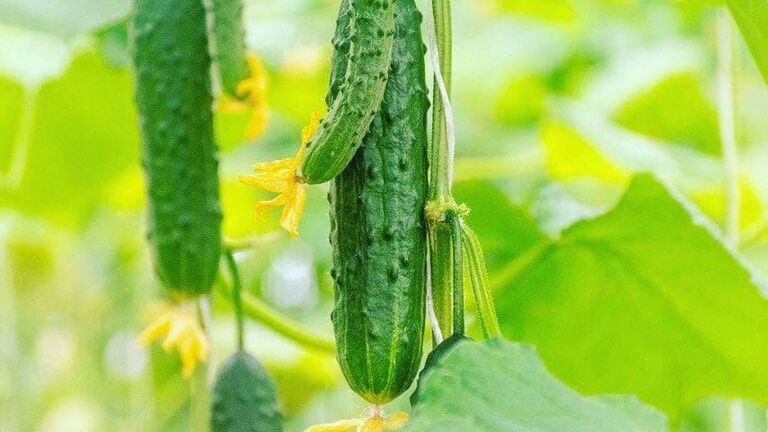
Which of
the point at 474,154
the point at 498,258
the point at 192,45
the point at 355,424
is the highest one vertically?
the point at 192,45

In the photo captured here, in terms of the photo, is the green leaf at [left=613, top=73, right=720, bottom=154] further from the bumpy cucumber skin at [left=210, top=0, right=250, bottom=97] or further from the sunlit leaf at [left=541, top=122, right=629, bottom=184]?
the bumpy cucumber skin at [left=210, top=0, right=250, bottom=97]

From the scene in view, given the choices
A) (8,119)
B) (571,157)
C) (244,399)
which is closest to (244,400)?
(244,399)

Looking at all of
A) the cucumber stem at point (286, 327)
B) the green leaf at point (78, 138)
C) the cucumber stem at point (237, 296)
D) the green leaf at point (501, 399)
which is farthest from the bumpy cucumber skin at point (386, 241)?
the green leaf at point (78, 138)

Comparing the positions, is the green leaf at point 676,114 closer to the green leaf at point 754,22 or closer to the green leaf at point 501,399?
the green leaf at point 754,22

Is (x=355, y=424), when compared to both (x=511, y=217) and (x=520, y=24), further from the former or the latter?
(x=520, y=24)

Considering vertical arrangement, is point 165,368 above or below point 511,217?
below

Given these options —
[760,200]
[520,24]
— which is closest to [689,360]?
[760,200]

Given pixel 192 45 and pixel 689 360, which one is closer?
pixel 192 45

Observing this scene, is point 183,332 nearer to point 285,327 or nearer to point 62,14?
point 285,327
